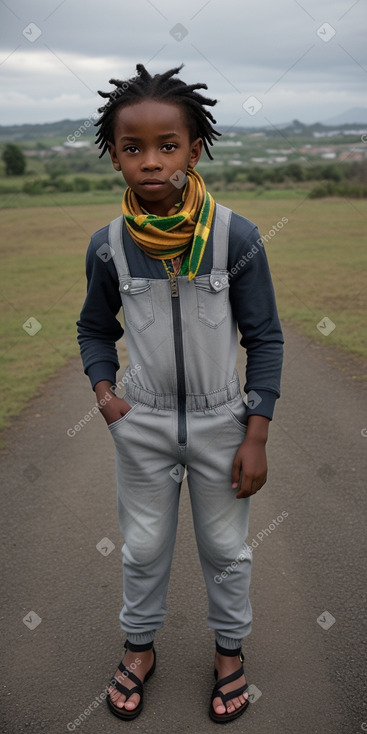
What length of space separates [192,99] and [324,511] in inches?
85.5

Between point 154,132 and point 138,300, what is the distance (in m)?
0.47

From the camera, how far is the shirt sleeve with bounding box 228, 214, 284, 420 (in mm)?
2086

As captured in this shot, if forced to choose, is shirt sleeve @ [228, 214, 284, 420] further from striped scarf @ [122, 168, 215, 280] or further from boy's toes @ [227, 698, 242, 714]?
boy's toes @ [227, 698, 242, 714]

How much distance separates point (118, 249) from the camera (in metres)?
2.15

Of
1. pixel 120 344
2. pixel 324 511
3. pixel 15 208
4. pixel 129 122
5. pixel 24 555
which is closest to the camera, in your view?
pixel 129 122

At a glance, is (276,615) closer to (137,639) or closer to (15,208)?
(137,639)

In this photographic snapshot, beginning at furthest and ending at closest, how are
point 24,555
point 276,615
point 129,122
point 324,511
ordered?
point 324,511 → point 24,555 → point 276,615 → point 129,122

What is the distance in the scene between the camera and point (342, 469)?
13.2 feet

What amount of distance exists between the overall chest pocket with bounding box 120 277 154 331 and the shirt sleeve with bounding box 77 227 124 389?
0.09 metres

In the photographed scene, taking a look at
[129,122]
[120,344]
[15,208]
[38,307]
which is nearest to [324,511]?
[129,122]

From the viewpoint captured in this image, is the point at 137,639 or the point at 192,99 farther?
the point at 137,639

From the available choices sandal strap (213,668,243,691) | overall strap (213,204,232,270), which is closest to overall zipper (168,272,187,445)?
overall strap (213,204,232,270)

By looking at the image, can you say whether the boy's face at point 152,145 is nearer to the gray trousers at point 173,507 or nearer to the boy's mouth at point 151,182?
the boy's mouth at point 151,182

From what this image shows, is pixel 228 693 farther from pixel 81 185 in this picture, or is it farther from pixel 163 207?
pixel 81 185
